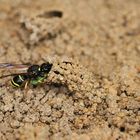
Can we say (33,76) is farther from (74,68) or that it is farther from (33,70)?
(74,68)

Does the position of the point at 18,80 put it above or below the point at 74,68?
below

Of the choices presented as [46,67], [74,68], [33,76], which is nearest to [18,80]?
[33,76]

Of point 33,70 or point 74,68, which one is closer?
point 74,68

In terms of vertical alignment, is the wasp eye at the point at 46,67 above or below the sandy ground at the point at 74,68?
above

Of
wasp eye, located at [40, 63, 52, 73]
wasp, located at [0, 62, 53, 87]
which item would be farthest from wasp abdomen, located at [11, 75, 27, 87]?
wasp eye, located at [40, 63, 52, 73]

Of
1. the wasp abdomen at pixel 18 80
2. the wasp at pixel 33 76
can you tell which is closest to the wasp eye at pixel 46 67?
the wasp at pixel 33 76

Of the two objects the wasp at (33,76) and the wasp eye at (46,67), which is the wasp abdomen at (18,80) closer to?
the wasp at (33,76)

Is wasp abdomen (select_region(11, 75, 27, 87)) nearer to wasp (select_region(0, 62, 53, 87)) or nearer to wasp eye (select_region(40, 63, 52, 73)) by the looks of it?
wasp (select_region(0, 62, 53, 87))
